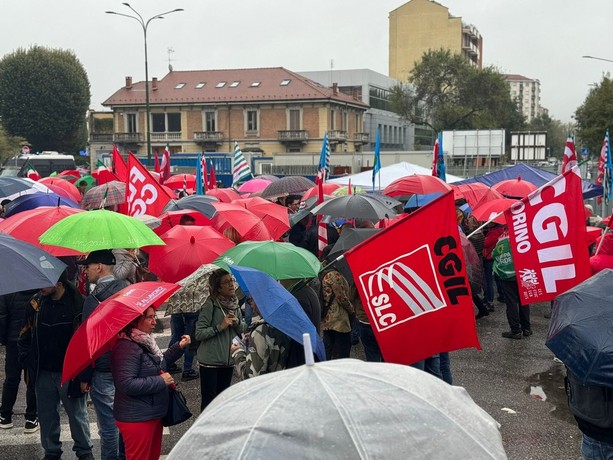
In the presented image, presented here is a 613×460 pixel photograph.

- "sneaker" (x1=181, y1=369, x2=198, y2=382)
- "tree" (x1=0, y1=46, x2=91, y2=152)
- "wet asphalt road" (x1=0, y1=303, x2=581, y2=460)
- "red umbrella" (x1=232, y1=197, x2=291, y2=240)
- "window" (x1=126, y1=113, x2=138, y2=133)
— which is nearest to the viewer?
"wet asphalt road" (x1=0, y1=303, x2=581, y2=460)

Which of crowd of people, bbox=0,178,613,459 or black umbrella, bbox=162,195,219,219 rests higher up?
black umbrella, bbox=162,195,219,219

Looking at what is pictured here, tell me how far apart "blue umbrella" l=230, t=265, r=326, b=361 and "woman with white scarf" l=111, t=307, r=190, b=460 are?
836 millimetres

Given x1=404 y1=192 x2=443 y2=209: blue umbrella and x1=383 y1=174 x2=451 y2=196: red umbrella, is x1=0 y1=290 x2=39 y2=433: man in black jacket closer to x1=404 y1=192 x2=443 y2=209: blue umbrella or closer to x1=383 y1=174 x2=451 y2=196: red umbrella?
x1=404 y1=192 x2=443 y2=209: blue umbrella

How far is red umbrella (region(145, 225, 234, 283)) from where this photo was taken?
282 inches

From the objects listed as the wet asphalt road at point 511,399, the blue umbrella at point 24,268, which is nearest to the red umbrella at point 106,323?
the blue umbrella at point 24,268

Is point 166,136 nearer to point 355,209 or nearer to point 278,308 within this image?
point 355,209

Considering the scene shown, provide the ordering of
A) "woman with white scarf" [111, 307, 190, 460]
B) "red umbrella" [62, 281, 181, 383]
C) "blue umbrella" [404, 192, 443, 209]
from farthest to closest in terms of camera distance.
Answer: "blue umbrella" [404, 192, 443, 209], "woman with white scarf" [111, 307, 190, 460], "red umbrella" [62, 281, 181, 383]

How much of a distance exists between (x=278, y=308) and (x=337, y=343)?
3442 millimetres

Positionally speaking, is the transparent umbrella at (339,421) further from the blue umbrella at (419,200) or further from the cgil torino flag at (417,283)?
the blue umbrella at (419,200)

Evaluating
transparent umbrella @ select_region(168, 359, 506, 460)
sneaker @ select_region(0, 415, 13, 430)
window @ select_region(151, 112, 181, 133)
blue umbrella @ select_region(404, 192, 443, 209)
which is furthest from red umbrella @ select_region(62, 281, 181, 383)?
window @ select_region(151, 112, 181, 133)

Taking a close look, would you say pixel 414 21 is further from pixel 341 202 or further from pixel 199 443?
pixel 199 443

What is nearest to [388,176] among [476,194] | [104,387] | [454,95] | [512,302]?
[476,194]

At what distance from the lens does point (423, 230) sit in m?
4.69

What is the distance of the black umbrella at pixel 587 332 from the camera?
3717mm
